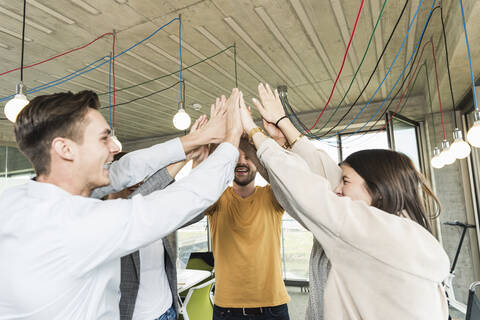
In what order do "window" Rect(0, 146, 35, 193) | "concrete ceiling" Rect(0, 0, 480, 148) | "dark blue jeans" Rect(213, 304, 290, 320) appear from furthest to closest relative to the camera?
"window" Rect(0, 146, 35, 193), "concrete ceiling" Rect(0, 0, 480, 148), "dark blue jeans" Rect(213, 304, 290, 320)

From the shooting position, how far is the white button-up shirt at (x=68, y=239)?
67 centimetres

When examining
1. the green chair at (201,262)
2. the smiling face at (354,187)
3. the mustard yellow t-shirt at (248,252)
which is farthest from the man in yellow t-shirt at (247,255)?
the green chair at (201,262)

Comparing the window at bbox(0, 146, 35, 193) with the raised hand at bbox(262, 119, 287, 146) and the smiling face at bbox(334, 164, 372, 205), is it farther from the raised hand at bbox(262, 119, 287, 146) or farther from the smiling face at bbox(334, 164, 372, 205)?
the smiling face at bbox(334, 164, 372, 205)

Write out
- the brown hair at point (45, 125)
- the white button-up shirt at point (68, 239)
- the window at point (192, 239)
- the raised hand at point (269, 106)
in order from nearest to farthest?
the white button-up shirt at point (68, 239), the brown hair at point (45, 125), the raised hand at point (269, 106), the window at point (192, 239)

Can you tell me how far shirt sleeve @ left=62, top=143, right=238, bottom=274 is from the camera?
673mm

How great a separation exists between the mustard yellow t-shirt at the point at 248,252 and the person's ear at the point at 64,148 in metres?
1.13

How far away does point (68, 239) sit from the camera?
66 centimetres

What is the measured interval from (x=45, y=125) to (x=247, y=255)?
1226 millimetres

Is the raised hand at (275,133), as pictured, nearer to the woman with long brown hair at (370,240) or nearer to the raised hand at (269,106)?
the raised hand at (269,106)

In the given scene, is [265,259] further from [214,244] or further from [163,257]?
[163,257]

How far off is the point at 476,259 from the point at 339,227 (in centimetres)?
433

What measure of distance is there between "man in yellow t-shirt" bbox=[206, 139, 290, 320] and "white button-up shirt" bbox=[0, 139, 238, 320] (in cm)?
88

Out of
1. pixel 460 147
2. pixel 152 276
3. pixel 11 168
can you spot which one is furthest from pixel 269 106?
pixel 11 168

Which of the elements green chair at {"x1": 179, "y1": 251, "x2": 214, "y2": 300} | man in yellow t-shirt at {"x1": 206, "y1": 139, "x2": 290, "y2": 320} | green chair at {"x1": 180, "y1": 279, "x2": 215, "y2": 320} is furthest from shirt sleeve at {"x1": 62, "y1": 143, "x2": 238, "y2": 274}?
green chair at {"x1": 179, "y1": 251, "x2": 214, "y2": 300}
